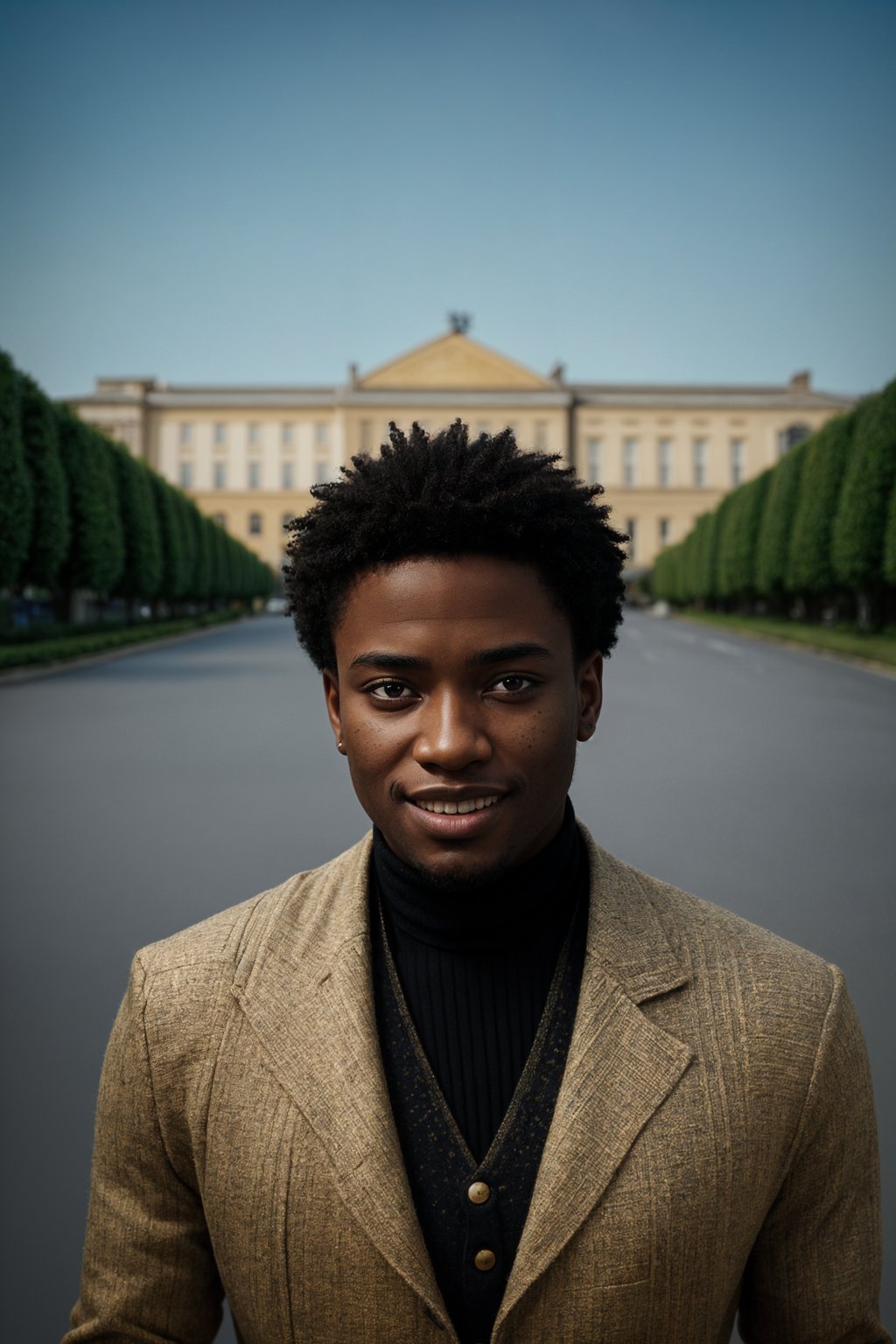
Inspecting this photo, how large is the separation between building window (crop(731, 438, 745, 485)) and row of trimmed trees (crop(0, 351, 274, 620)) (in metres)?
58.2

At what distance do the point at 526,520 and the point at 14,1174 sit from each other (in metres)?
2.00

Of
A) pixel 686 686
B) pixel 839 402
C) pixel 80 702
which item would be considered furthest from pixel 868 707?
pixel 839 402

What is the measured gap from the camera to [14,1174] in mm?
2285

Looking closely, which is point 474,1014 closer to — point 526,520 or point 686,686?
point 526,520

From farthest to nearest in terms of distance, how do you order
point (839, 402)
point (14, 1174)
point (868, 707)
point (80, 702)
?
point (839, 402), point (80, 702), point (868, 707), point (14, 1174)

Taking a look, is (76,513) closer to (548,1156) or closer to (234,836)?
(234,836)

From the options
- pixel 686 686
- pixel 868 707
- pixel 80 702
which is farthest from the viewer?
pixel 686 686

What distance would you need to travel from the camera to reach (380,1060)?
1156 millimetres

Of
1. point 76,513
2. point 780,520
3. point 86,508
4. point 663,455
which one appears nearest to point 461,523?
point 86,508

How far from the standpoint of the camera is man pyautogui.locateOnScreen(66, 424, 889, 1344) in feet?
3.58

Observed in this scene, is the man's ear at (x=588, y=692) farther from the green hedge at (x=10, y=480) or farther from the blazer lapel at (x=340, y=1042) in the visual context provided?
the green hedge at (x=10, y=480)

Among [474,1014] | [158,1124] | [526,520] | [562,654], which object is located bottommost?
[158,1124]

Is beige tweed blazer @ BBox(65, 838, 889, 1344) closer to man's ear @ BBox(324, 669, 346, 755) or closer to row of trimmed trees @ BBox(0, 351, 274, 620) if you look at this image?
man's ear @ BBox(324, 669, 346, 755)

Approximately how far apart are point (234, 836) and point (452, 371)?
69.4 m
